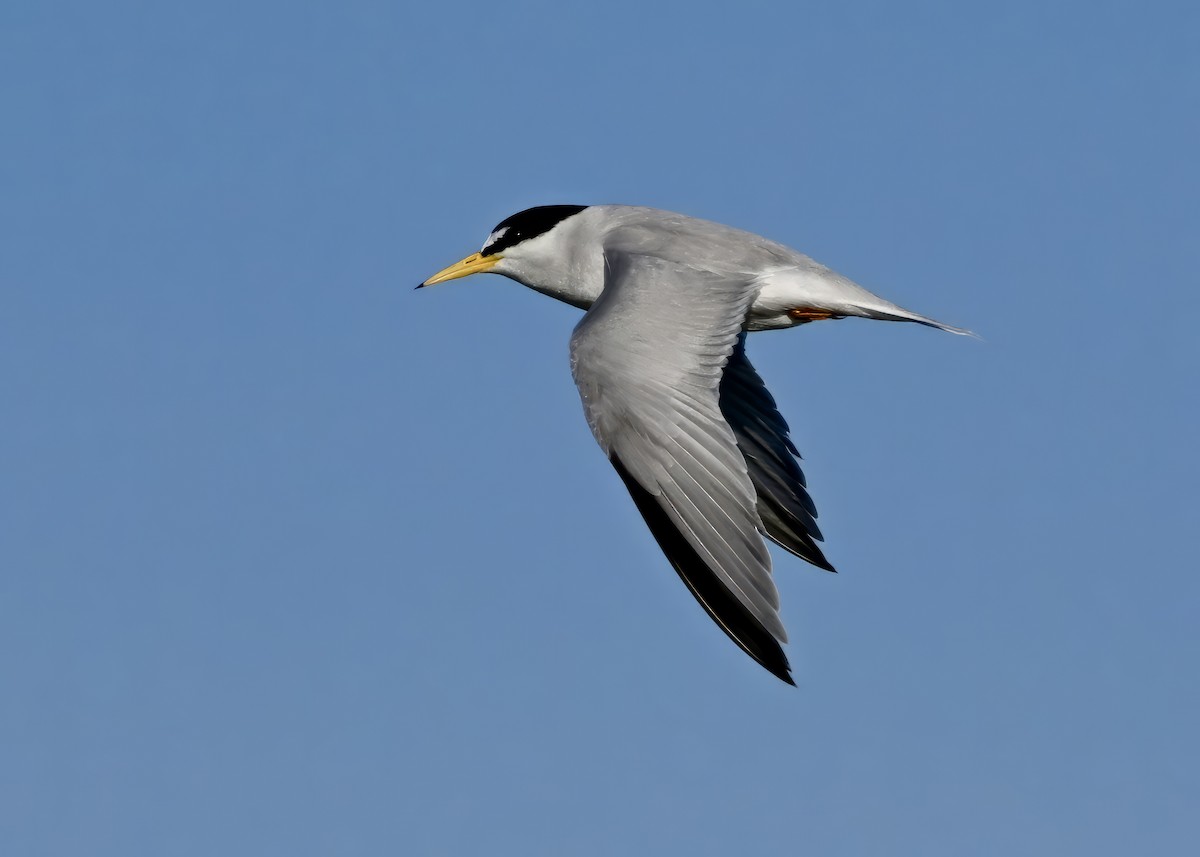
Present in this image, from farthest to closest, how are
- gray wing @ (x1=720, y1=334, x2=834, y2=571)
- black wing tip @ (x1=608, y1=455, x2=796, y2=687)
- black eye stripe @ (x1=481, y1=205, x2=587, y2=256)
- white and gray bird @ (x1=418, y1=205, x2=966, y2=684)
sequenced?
black eye stripe @ (x1=481, y1=205, x2=587, y2=256)
gray wing @ (x1=720, y1=334, x2=834, y2=571)
white and gray bird @ (x1=418, y1=205, x2=966, y2=684)
black wing tip @ (x1=608, y1=455, x2=796, y2=687)

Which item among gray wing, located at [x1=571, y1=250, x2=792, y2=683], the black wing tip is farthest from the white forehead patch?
the black wing tip

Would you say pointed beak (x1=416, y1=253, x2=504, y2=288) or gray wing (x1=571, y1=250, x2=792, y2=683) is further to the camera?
pointed beak (x1=416, y1=253, x2=504, y2=288)

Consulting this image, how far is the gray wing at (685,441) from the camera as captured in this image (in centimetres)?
991

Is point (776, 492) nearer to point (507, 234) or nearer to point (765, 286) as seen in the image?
point (765, 286)

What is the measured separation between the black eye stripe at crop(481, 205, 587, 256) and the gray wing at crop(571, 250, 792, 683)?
2.70m

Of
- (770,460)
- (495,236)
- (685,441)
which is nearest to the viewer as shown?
(685,441)

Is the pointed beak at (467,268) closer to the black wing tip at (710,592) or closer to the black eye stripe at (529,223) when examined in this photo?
the black eye stripe at (529,223)

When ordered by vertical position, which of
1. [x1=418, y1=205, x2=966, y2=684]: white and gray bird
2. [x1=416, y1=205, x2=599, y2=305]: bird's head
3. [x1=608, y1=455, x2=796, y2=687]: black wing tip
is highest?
[x1=416, y1=205, x2=599, y2=305]: bird's head

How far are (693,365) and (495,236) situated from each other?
13.5ft

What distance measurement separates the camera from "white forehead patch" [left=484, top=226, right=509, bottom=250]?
14.5 meters

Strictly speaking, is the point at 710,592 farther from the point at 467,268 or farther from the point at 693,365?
the point at 467,268

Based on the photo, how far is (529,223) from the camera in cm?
1435

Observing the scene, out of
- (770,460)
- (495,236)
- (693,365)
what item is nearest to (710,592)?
(693,365)

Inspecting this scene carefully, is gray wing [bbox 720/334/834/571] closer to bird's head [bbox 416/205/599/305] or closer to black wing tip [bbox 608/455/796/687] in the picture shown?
bird's head [bbox 416/205/599/305]
